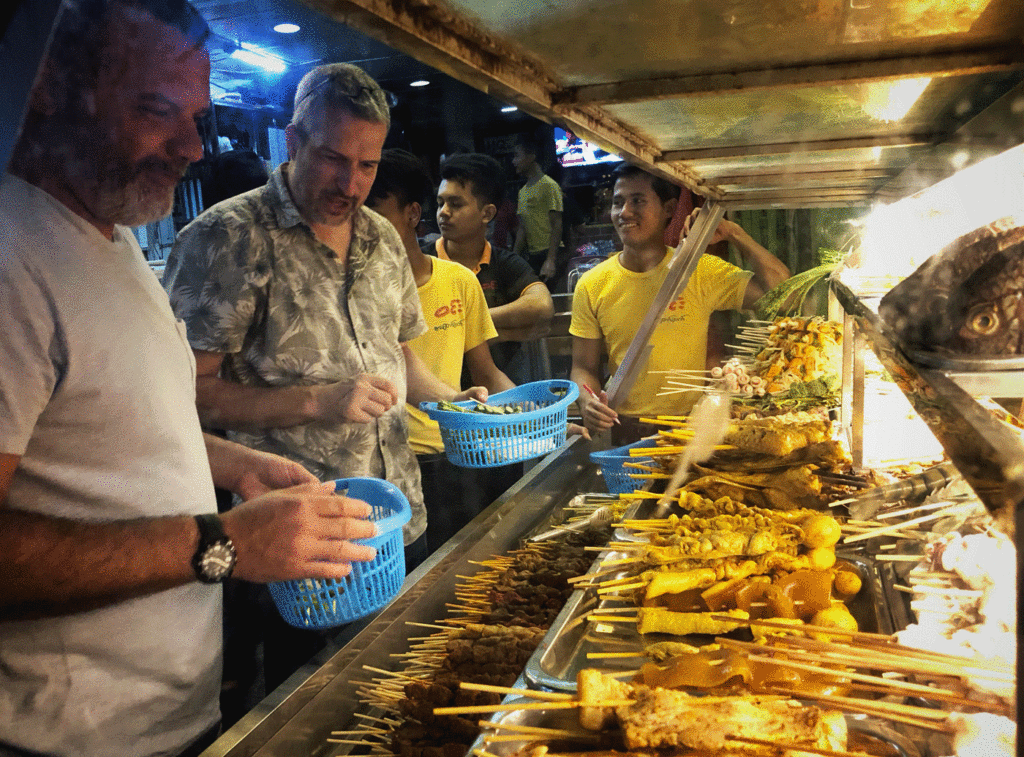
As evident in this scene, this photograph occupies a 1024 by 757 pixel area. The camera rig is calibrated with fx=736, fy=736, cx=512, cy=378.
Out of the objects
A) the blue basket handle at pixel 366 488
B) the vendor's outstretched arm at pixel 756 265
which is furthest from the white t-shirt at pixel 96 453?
the vendor's outstretched arm at pixel 756 265

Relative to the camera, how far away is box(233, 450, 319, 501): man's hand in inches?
86.8

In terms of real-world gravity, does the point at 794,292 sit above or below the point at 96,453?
above

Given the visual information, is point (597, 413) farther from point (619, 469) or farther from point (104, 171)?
point (104, 171)

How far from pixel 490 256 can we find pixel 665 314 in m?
1.14

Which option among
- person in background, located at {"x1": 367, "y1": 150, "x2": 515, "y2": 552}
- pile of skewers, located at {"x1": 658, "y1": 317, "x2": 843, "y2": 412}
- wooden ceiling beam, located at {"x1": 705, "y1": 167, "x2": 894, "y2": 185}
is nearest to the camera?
wooden ceiling beam, located at {"x1": 705, "y1": 167, "x2": 894, "y2": 185}

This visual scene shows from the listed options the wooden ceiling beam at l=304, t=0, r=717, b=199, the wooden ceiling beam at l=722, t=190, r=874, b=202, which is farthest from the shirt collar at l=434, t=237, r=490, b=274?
the wooden ceiling beam at l=304, t=0, r=717, b=199

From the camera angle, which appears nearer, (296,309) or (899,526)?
(899,526)

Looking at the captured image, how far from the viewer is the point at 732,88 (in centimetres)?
178

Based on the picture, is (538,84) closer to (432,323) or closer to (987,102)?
(987,102)

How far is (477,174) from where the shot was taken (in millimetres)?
4234

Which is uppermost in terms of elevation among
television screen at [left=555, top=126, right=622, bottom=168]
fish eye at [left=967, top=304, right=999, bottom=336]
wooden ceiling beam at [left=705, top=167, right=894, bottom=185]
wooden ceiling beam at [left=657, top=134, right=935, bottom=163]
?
television screen at [left=555, top=126, right=622, bottom=168]

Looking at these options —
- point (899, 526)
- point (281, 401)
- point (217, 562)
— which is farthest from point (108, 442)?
point (899, 526)

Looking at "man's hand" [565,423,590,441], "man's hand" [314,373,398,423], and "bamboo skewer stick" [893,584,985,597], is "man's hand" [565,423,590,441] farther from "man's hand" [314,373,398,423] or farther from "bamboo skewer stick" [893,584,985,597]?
"bamboo skewer stick" [893,584,985,597]

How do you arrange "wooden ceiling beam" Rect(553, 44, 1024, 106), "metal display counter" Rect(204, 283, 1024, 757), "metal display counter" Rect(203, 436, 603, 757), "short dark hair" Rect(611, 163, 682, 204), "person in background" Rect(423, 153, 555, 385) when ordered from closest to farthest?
1. "metal display counter" Rect(204, 283, 1024, 757)
2. "wooden ceiling beam" Rect(553, 44, 1024, 106)
3. "metal display counter" Rect(203, 436, 603, 757)
4. "person in background" Rect(423, 153, 555, 385)
5. "short dark hair" Rect(611, 163, 682, 204)
